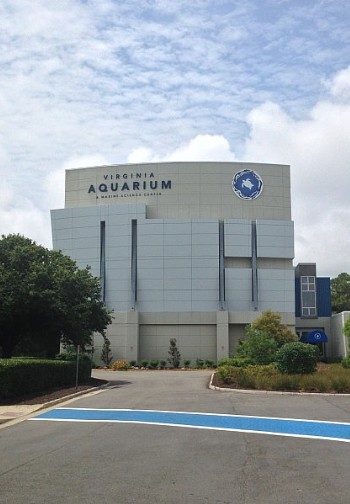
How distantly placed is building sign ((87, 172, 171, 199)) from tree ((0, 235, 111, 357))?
2855cm

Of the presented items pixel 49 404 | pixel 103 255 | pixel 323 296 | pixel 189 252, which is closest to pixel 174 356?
pixel 189 252

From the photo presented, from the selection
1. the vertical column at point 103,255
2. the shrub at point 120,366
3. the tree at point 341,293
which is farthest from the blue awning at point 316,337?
the vertical column at point 103,255

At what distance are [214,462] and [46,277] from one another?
23006 mm

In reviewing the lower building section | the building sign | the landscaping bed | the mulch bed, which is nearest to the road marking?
the mulch bed

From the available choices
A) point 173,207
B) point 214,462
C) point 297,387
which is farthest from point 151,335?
point 214,462

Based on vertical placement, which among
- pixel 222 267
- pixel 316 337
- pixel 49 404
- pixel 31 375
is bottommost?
pixel 49 404

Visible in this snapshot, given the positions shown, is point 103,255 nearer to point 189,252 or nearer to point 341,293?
point 189,252

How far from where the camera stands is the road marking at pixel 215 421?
1321cm

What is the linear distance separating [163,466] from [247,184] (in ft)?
182

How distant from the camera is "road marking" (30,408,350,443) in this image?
13211 mm

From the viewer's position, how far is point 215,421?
15.3 m

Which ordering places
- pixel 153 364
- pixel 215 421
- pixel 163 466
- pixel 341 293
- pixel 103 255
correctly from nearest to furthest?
pixel 163 466, pixel 215 421, pixel 153 364, pixel 103 255, pixel 341 293

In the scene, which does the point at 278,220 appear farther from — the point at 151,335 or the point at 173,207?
the point at 151,335

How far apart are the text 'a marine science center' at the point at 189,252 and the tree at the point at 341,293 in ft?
66.7
